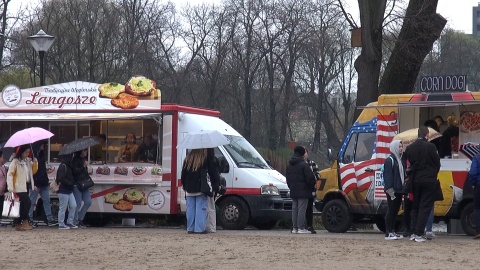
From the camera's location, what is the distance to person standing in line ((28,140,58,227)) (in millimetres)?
20312

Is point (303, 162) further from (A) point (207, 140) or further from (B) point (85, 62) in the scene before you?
(B) point (85, 62)

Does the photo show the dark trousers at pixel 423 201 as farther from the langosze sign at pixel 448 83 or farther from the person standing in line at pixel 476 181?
the langosze sign at pixel 448 83

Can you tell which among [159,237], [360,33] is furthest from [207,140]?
[360,33]

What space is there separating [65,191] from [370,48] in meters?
8.64

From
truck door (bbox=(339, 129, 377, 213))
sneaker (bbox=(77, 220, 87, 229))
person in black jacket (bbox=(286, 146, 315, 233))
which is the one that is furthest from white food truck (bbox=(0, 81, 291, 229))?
truck door (bbox=(339, 129, 377, 213))

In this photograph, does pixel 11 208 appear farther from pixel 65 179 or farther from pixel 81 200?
pixel 81 200

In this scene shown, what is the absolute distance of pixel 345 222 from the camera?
19375 millimetres

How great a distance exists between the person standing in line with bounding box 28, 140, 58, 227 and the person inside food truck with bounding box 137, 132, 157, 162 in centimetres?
201

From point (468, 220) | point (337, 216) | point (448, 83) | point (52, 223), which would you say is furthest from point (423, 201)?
point (52, 223)

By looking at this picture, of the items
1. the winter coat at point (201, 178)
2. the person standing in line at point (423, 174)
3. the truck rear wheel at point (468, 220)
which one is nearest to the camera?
the person standing in line at point (423, 174)

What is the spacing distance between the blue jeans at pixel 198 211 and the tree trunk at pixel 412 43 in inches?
330

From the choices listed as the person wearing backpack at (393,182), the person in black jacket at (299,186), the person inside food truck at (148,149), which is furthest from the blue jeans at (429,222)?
the person inside food truck at (148,149)

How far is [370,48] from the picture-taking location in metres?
24.3

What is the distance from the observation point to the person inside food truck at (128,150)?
21.2 metres
